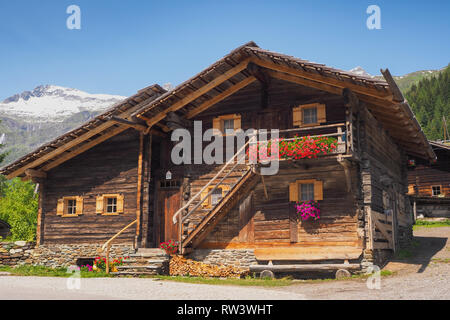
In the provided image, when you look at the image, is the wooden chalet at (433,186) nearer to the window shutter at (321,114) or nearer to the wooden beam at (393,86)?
the window shutter at (321,114)

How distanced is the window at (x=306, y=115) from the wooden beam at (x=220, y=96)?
2.50 meters

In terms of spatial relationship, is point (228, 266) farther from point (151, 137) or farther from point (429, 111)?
point (429, 111)

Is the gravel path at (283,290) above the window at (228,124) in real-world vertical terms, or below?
below

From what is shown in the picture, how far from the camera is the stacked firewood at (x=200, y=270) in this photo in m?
18.0

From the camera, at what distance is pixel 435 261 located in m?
18.5

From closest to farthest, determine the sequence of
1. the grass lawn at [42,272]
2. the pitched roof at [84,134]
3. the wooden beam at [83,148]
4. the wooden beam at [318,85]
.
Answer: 1. the wooden beam at [318,85]
2. the grass lawn at [42,272]
3. the pitched roof at [84,134]
4. the wooden beam at [83,148]

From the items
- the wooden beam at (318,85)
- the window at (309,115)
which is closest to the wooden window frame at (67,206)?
the wooden beam at (318,85)

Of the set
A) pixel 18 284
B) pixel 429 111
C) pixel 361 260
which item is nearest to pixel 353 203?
pixel 361 260

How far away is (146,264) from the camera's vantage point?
19.0 meters

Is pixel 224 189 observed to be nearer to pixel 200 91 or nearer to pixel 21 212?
pixel 200 91

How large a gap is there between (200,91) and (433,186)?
26.0 m

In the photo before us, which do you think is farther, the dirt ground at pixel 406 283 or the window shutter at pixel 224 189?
the window shutter at pixel 224 189

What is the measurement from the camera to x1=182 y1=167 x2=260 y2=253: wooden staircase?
18.4m
